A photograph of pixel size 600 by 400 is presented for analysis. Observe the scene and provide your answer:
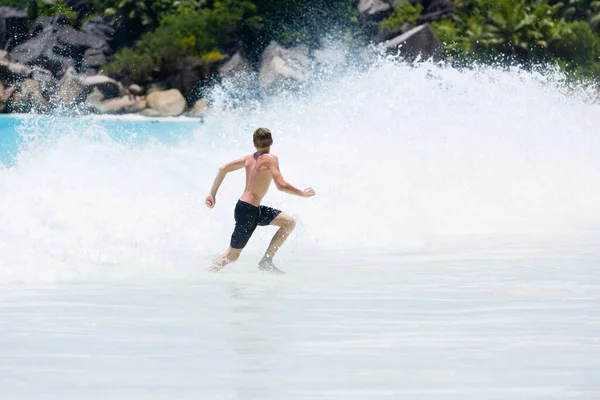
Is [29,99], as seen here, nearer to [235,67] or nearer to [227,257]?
[235,67]

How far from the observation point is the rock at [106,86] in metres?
46.6

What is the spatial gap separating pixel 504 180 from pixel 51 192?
6.44 meters

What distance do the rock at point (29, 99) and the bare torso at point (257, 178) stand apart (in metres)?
38.0

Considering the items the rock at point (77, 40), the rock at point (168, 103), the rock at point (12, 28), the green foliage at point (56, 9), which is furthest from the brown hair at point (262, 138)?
the green foliage at point (56, 9)

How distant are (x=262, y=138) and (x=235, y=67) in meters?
39.8

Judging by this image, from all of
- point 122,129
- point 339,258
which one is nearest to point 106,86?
point 122,129

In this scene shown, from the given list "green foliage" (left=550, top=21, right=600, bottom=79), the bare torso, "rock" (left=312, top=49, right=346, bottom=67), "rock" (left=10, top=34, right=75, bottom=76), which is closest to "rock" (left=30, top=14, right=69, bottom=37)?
"rock" (left=10, top=34, right=75, bottom=76)

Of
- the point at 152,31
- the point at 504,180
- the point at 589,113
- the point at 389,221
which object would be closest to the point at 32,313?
the point at 389,221

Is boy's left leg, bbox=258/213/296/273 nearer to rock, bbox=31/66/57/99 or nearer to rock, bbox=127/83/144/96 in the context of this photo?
rock, bbox=127/83/144/96

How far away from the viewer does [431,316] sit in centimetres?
748

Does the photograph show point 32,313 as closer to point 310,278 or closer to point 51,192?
point 310,278

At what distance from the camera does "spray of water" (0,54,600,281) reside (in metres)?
10.7

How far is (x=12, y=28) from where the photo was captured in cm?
5419

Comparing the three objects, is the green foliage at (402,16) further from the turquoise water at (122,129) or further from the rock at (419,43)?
the turquoise water at (122,129)
